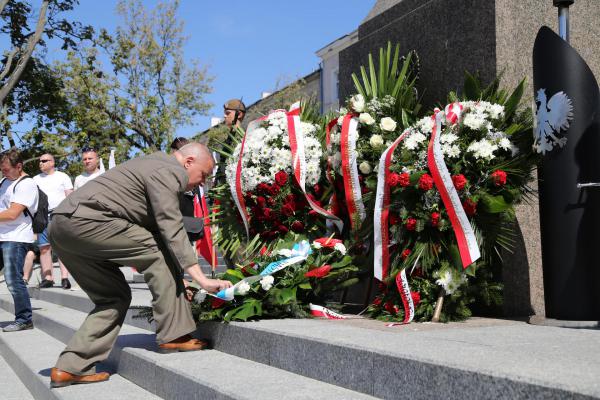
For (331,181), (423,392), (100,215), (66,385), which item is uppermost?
(331,181)

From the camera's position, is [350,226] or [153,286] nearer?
[153,286]

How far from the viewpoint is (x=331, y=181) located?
16.9 ft

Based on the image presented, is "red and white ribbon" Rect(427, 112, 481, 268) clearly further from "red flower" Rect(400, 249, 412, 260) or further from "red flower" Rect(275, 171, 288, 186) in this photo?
"red flower" Rect(275, 171, 288, 186)

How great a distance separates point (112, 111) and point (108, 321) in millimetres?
22792

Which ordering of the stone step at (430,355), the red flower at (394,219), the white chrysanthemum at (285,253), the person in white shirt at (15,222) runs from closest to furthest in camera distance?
the stone step at (430,355), the red flower at (394,219), the white chrysanthemum at (285,253), the person in white shirt at (15,222)

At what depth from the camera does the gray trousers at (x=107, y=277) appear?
152 inches

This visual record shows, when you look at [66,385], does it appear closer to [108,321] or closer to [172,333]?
[108,321]

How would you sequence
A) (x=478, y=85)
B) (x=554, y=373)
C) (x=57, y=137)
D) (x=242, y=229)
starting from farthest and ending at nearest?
(x=57, y=137)
(x=242, y=229)
(x=478, y=85)
(x=554, y=373)

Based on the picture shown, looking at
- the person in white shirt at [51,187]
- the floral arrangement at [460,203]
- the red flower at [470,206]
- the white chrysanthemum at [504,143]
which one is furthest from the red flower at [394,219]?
the person in white shirt at [51,187]

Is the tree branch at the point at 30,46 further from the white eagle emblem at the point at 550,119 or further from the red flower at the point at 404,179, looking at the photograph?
the white eagle emblem at the point at 550,119

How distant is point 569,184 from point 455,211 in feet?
2.19

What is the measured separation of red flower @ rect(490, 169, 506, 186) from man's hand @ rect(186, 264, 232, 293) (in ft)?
5.67

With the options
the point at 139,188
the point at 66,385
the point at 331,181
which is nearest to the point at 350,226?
the point at 331,181

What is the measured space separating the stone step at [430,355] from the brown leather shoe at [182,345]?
15 cm
